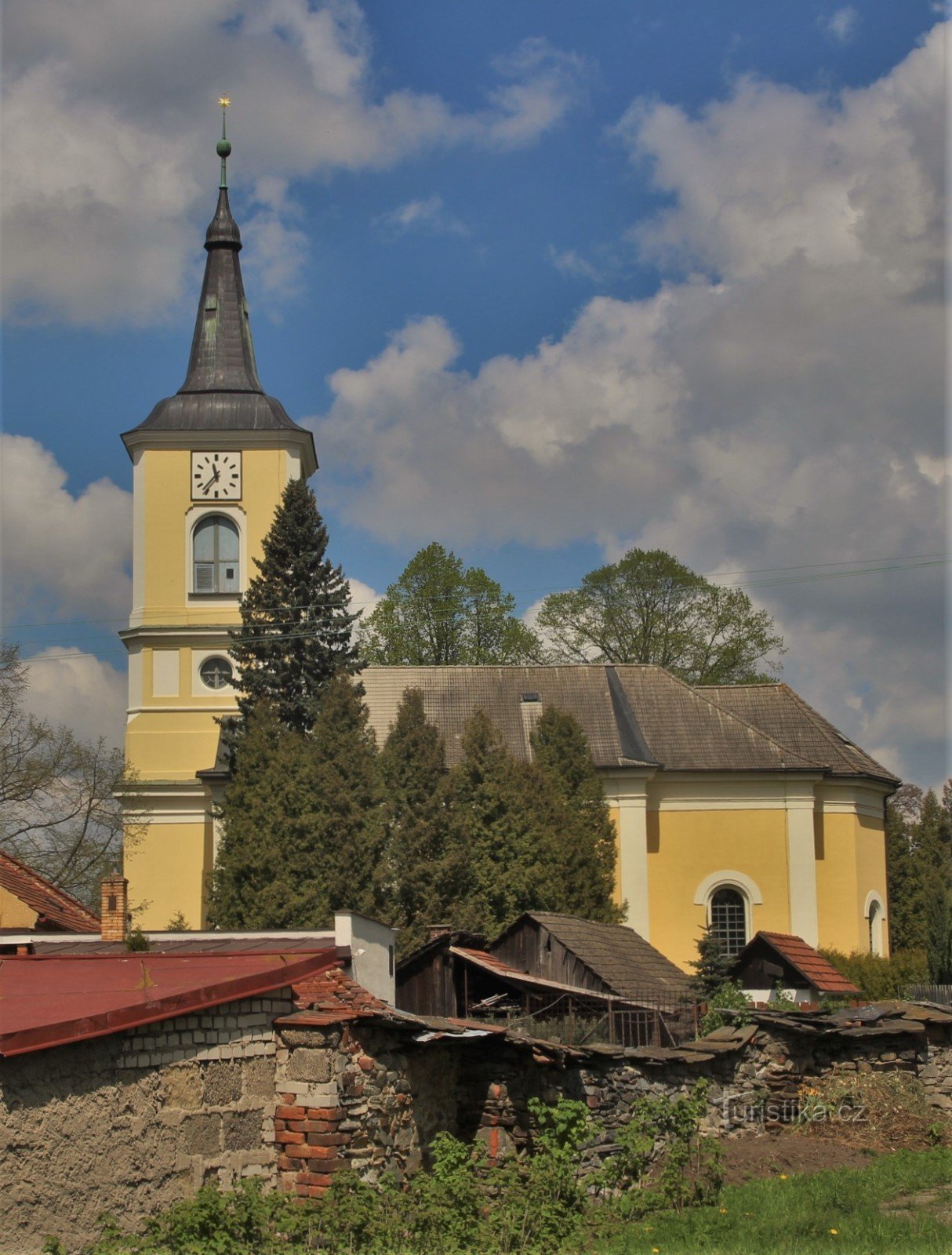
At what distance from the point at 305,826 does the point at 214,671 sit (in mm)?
12735

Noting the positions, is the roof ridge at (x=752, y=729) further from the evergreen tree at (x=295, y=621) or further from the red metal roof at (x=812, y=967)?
the evergreen tree at (x=295, y=621)

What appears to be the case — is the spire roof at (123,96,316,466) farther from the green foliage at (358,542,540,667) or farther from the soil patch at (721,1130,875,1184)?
the soil patch at (721,1130,875,1184)

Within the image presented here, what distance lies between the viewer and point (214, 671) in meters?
41.2

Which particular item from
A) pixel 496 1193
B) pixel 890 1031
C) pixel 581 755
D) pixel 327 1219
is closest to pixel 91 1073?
pixel 327 1219

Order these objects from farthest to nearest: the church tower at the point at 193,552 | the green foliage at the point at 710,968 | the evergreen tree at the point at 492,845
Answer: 1. the church tower at the point at 193,552
2. the evergreen tree at the point at 492,845
3. the green foliage at the point at 710,968

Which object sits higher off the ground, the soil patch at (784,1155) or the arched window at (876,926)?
the arched window at (876,926)

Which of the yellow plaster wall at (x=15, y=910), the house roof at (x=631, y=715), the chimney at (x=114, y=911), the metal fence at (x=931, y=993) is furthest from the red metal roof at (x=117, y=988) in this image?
the house roof at (x=631, y=715)

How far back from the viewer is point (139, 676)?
41188 millimetres

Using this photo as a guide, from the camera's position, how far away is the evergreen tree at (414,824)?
94.8ft

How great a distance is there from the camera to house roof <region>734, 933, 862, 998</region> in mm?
28141

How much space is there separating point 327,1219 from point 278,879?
1893 centimetres

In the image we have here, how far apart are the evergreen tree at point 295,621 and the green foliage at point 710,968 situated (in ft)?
32.9

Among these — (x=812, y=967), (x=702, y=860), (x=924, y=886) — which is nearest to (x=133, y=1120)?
(x=812, y=967)

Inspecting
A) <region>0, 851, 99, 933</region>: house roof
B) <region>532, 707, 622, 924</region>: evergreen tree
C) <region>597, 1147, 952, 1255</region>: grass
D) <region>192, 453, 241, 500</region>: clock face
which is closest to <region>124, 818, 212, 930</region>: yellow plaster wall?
<region>192, 453, 241, 500</region>: clock face
